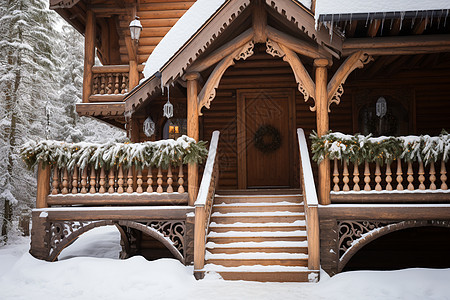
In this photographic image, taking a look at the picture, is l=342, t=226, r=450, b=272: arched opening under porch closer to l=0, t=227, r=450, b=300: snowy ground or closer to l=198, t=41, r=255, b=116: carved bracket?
l=0, t=227, r=450, b=300: snowy ground

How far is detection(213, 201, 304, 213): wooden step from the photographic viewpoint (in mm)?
7867

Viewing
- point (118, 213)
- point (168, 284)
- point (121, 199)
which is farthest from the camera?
point (121, 199)

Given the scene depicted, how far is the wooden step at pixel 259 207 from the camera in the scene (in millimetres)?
7867

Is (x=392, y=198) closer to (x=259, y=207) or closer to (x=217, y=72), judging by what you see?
(x=259, y=207)

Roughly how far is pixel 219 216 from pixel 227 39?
3.84 meters

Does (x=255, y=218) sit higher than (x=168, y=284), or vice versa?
(x=255, y=218)

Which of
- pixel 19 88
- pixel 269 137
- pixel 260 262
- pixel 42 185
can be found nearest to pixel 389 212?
pixel 260 262

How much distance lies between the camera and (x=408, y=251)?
9.55 meters

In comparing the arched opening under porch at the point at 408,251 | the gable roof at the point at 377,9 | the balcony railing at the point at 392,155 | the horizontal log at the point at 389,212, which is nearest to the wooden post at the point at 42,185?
the balcony railing at the point at 392,155

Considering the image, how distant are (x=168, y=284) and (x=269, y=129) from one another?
5.91 meters

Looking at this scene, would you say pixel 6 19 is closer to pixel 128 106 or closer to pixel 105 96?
pixel 105 96

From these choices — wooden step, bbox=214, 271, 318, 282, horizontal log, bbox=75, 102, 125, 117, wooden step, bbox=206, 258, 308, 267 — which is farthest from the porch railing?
horizontal log, bbox=75, 102, 125, 117

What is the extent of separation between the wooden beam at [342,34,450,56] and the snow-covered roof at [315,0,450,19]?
743mm

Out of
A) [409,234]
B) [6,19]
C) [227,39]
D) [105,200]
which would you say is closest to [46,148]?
[105,200]
